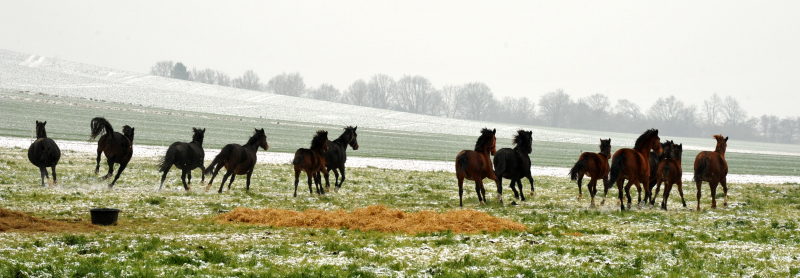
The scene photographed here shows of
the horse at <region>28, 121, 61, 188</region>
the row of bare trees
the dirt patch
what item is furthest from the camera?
the row of bare trees

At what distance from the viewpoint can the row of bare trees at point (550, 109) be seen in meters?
156

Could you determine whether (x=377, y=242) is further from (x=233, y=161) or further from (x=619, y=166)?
(x=233, y=161)

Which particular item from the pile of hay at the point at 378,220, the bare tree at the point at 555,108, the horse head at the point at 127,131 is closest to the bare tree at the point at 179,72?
the bare tree at the point at 555,108

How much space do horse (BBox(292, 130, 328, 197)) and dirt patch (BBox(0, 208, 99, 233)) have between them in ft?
22.6

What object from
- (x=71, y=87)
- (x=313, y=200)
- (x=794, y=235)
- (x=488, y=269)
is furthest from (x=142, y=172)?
(x=71, y=87)

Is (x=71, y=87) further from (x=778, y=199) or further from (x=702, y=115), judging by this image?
(x=702, y=115)

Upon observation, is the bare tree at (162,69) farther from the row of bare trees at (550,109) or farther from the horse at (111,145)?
the horse at (111,145)

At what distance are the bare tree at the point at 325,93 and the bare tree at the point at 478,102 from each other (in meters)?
38.9

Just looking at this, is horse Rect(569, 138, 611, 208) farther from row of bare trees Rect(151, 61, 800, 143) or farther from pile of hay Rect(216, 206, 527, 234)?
row of bare trees Rect(151, 61, 800, 143)

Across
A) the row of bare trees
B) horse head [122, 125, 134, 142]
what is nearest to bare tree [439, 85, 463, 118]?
the row of bare trees

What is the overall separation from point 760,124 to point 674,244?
18227cm

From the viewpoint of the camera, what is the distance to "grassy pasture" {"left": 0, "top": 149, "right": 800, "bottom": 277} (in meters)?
8.03

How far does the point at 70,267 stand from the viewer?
743 cm

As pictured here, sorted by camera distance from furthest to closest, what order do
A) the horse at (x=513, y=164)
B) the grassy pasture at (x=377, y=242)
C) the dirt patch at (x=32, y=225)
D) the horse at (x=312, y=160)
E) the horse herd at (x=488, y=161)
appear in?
the horse at (x=513, y=164) < the horse at (x=312, y=160) < the horse herd at (x=488, y=161) < the dirt patch at (x=32, y=225) < the grassy pasture at (x=377, y=242)
